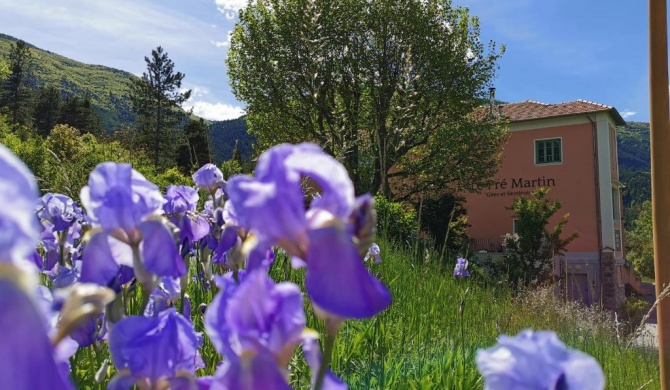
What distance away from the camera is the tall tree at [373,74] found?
16812 millimetres

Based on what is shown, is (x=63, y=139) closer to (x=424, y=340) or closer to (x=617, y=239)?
(x=617, y=239)

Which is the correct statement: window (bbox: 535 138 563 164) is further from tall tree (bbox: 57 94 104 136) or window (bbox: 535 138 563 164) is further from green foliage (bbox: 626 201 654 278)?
tall tree (bbox: 57 94 104 136)

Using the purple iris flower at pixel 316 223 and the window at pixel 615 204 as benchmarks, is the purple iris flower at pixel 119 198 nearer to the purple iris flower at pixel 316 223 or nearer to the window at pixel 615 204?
the purple iris flower at pixel 316 223

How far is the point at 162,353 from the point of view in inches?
22.5

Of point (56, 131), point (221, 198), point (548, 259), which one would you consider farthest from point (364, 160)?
point (56, 131)

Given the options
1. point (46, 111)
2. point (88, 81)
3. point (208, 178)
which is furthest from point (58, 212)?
point (88, 81)

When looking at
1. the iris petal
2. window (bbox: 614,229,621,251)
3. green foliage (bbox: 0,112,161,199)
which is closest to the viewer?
the iris petal

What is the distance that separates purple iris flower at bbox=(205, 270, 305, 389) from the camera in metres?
0.43

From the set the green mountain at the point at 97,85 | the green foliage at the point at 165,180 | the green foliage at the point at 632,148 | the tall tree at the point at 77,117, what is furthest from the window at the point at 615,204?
the green foliage at the point at 632,148

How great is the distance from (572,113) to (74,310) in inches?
878

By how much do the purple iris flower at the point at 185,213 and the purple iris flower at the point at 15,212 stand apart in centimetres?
84

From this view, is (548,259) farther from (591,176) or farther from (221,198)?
(221,198)

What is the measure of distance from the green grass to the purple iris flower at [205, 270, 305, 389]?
3.00 feet

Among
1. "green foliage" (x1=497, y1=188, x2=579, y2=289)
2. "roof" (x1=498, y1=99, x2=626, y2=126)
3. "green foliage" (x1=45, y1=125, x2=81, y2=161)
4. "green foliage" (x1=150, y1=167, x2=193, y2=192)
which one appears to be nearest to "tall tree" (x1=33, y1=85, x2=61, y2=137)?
"green foliage" (x1=45, y1=125, x2=81, y2=161)
